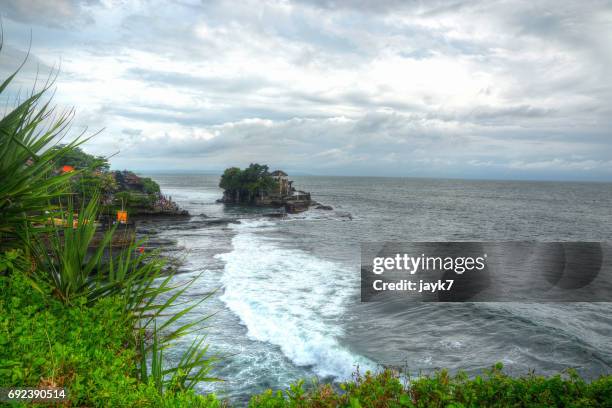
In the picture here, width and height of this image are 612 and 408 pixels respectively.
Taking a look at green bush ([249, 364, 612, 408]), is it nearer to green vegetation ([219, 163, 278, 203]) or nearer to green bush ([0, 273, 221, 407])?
green bush ([0, 273, 221, 407])

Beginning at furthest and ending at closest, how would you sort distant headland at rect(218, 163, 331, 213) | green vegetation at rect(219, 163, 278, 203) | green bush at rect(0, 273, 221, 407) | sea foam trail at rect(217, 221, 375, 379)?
green vegetation at rect(219, 163, 278, 203) < distant headland at rect(218, 163, 331, 213) < sea foam trail at rect(217, 221, 375, 379) < green bush at rect(0, 273, 221, 407)

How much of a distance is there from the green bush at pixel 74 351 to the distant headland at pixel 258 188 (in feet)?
244

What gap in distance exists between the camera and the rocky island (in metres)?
83.6

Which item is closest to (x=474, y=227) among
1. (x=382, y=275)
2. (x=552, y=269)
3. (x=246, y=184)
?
(x=552, y=269)

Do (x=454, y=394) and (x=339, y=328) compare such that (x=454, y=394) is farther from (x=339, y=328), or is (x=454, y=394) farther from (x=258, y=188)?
(x=258, y=188)

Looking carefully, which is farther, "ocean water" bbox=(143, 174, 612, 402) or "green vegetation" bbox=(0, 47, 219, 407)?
"ocean water" bbox=(143, 174, 612, 402)

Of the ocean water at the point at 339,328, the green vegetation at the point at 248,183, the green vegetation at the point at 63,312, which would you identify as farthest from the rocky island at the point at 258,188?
the green vegetation at the point at 63,312

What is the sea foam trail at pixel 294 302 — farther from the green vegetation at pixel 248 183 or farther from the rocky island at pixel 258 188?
the green vegetation at pixel 248 183

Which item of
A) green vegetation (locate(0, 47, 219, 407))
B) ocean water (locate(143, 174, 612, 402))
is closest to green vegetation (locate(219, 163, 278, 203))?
ocean water (locate(143, 174, 612, 402))

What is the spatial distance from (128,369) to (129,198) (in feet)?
174

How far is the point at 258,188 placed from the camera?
8650 cm

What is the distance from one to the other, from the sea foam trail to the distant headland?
47.2 m

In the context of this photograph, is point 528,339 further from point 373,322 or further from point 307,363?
point 307,363

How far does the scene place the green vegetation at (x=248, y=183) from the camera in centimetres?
8669
